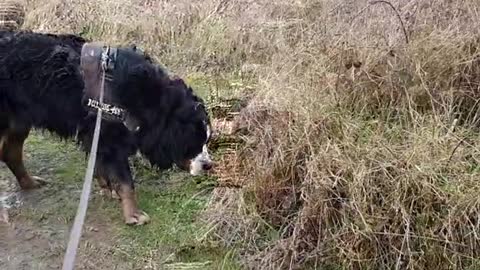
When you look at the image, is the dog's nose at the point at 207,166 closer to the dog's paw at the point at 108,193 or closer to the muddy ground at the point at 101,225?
the muddy ground at the point at 101,225

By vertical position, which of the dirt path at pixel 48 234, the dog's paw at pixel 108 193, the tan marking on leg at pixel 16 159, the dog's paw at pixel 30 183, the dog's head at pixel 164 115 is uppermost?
the dog's head at pixel 164 115

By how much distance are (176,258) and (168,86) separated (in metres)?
0.87

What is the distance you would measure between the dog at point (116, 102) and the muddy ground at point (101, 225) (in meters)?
0.13

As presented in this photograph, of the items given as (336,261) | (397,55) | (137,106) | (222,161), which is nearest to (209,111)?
(222,161)

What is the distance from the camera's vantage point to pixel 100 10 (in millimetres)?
6777

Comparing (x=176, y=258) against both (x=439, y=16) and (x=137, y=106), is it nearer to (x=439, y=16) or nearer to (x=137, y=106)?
(x=137, y=106)

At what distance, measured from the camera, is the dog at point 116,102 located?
144 inches

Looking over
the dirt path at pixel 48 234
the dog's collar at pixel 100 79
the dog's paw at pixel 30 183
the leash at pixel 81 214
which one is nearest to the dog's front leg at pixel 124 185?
the dirt path at pixel 48 234

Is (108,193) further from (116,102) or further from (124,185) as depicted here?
(116,102)

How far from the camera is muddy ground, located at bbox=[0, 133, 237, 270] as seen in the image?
338 centimetres

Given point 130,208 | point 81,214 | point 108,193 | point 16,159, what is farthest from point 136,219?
point 81,214

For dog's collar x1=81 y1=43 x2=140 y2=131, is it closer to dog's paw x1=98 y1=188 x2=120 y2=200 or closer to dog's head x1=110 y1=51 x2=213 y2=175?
dog's head x1=110 y1=51 x2=213 y2=175

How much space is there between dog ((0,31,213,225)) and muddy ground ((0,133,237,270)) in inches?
5.3

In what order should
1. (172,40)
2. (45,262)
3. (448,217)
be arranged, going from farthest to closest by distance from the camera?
1. (172,40)
2. (45,262)
3. (448,217)
